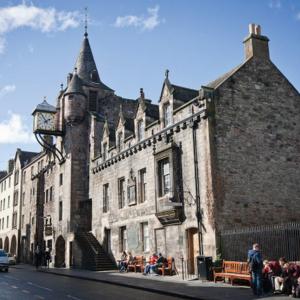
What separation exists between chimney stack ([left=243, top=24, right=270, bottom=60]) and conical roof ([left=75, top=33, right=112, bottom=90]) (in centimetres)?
1732

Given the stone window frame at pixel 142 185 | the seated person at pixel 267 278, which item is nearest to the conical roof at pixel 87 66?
the stone window frame at pixel 142 185

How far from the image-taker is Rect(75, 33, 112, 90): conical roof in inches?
1486

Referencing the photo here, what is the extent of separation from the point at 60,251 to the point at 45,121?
37.0ft

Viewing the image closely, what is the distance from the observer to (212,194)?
1898 cm

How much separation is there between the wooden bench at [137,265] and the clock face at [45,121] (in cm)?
1633

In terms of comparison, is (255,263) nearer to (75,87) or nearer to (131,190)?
(131,190)

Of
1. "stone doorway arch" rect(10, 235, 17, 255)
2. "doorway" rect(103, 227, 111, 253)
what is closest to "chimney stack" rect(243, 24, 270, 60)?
"doorway" rect(103, 227, 111, 253)

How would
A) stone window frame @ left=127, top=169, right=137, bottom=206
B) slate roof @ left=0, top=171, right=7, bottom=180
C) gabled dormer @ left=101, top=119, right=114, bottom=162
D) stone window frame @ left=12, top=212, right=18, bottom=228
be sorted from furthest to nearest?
slate roof @ left=0, top=171, right=7, bottom=180 < stone window frame @ left=12, top=212, right=18, bottom=228 < gabled dormer @ left=101, top=119, right=114, bottom=162 < stone window frame @ left=127, top=169, right=137, bottom=206

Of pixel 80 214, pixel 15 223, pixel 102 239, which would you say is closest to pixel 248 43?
pixel 102 239

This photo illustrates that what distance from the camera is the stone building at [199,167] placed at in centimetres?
1967

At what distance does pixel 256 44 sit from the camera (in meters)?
22.5

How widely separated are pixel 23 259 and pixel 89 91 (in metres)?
23.7

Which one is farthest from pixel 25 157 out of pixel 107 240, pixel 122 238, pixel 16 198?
pixel 122 238

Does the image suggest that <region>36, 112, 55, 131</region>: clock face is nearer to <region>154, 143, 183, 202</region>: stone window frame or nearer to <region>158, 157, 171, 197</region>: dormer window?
<region>158, 157, 171, 197</region>: dormer window
